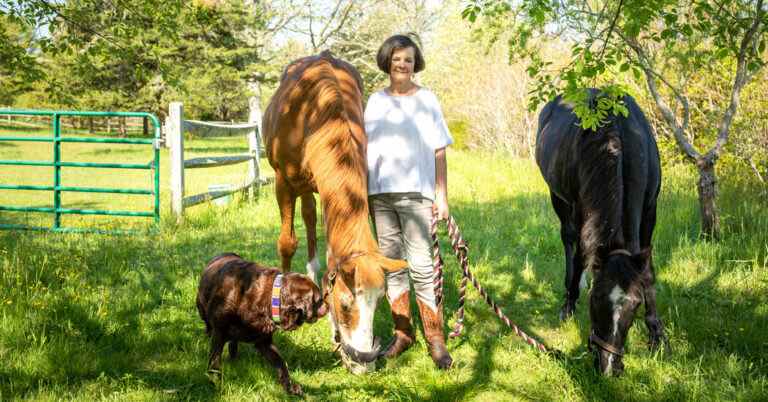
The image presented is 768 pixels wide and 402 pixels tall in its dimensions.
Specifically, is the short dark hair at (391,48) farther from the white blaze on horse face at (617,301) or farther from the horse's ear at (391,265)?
the white blaze on horse face at (617,301)

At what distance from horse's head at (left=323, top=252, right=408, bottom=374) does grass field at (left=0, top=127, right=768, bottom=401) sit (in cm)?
31

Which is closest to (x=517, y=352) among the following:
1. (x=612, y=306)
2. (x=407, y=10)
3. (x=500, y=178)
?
(x=612, y=306)

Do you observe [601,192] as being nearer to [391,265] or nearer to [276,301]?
[391,265]

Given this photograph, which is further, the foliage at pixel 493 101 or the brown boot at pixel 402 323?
the foliage at pixel 493 101

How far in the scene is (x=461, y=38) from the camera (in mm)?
24000

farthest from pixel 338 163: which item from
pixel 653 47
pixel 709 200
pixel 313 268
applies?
pixel 653 47

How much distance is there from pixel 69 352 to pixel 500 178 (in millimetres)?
8878

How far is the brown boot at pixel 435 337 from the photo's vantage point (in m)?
3.43

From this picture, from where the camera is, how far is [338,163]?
331 cm

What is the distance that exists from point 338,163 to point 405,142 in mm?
458

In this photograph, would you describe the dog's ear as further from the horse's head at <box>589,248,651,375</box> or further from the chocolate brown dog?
the horse's head at <box>589,248,651,375</box>

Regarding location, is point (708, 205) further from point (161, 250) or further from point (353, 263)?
point (161, 250)

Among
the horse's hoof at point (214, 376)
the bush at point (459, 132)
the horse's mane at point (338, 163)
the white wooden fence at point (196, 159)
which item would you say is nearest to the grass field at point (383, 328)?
the horse's hoof at point (214, 376)

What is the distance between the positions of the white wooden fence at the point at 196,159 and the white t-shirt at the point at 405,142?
421cm
